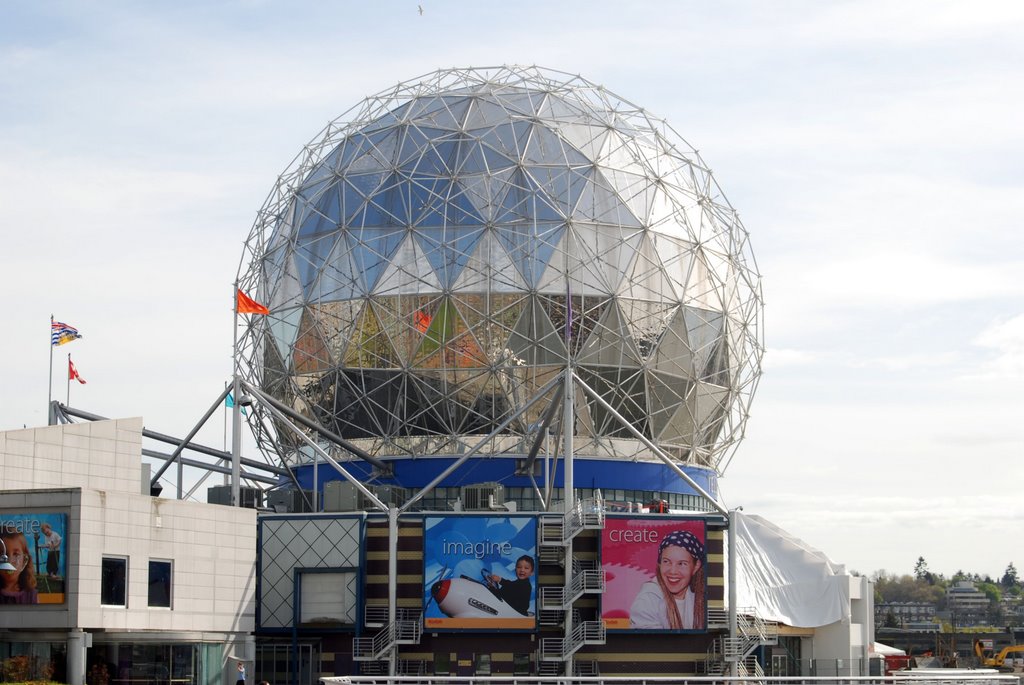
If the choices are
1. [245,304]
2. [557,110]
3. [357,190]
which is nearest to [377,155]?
[357,190]

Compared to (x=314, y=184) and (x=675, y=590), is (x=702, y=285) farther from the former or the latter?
(x=314, y=184)

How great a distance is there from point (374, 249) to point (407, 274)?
6.46 ft

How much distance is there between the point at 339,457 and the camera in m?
71.7

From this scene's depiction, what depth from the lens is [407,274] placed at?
227 feet

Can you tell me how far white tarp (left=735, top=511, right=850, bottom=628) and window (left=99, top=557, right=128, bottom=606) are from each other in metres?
25.3

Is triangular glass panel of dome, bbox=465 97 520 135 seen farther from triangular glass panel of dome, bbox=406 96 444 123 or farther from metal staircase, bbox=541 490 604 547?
metal staircase, bbox=541 490 604 547

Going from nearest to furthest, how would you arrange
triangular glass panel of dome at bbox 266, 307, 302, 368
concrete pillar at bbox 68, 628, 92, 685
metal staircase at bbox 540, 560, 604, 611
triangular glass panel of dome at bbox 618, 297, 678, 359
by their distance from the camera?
concrete pillar at bbox 68, 628, 92, 685
metal staircase at bbox 540, 560, 604, 611
triangular glass panel of dome at bbox 618, 297, 678, 359
triangular glass panel of dome at bbox 266, 307, 302, 368

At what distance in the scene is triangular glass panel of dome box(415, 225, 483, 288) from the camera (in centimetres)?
6906

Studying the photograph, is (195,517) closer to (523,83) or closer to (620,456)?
(620,456)

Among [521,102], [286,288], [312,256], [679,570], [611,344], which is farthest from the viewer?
[521,102]

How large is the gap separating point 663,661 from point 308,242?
2405cm

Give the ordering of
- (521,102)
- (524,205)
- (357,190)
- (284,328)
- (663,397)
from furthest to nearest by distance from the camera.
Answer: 1. (521,102)
2. (284,328)
3. (357,190)
4. (663,397)
5. (524,205)

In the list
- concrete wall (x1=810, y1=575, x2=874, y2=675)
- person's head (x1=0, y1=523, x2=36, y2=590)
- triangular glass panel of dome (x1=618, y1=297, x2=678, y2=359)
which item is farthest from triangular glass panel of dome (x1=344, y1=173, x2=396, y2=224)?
person's head (x1=0, y1=523, x2=36, y2=590)

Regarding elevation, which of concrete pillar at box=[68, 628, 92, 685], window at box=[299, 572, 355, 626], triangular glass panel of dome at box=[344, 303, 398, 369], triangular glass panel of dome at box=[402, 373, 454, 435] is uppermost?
triangular glass panel of dome at box=[344, 303, 398, 369]
